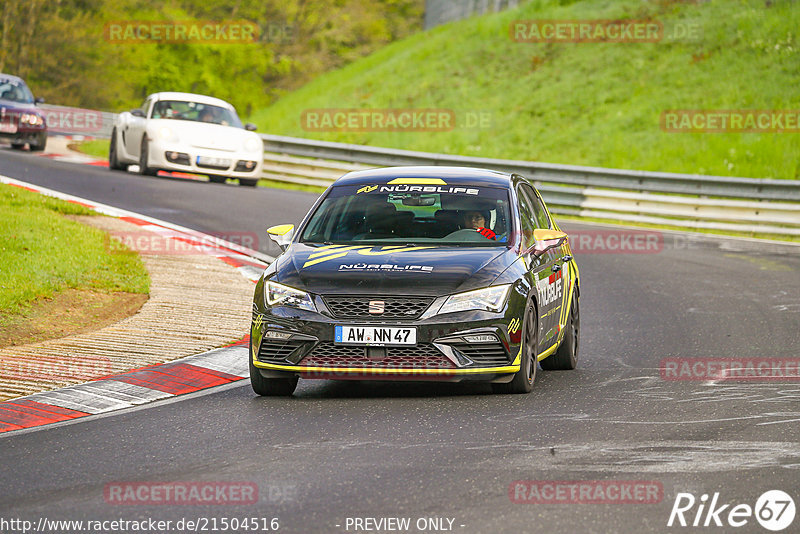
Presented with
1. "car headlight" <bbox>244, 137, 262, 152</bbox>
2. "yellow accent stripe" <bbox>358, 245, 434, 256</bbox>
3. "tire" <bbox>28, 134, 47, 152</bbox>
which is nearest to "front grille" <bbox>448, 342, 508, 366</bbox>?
"yellow accent stripe" <bbox>358, 245, 434, 256</bbox>

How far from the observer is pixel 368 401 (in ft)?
27.2

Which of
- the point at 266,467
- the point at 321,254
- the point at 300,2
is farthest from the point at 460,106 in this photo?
the point at 266,467

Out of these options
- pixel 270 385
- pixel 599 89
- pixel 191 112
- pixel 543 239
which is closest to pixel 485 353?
Answer: pixel 543 239

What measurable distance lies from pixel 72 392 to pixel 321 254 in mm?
1936

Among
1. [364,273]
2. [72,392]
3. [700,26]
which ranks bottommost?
[72,392]

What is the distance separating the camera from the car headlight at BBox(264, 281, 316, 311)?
8.16m

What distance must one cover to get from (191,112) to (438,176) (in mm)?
15149

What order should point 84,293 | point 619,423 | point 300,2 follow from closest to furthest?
point 619,423
point 84,293
point 300,2

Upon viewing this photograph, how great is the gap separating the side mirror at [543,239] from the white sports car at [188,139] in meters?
14.4

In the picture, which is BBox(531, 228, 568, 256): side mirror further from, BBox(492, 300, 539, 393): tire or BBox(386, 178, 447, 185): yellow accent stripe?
BBox(386, 178, 447, 185): yellow accent stripe

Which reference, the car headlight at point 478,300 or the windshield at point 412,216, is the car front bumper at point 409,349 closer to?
the car headlight at point 478,300

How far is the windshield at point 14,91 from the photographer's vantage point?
91.0 feet

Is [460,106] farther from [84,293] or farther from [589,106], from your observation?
[84,293]

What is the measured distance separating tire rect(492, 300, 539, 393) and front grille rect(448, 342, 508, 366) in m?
0.22
